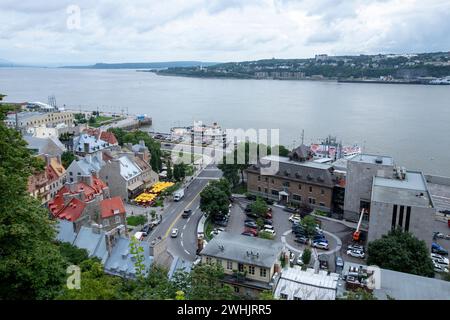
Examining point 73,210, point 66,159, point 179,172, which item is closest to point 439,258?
point 73,210

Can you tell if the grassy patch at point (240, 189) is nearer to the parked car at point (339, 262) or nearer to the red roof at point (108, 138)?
the parked car at point (339, 262)

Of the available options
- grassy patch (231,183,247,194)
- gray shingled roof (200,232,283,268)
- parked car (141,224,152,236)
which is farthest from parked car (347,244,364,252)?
parked car (141,224,152,236)

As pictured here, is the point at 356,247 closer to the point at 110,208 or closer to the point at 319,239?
the point at 319,239

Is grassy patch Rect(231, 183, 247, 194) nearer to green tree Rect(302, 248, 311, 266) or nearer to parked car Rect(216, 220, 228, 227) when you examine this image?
parked car Rect(216, 220, 228, 227)

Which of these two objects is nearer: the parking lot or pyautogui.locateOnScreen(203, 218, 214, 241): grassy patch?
the parking lot
